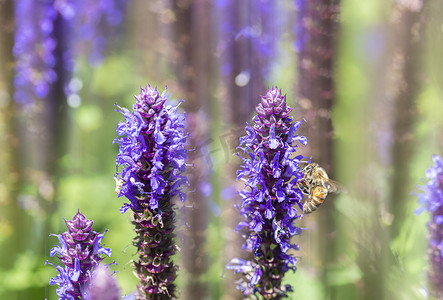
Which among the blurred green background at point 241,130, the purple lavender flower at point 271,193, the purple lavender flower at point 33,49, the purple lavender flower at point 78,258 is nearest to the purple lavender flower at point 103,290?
the purple lavender flower at point 78,258

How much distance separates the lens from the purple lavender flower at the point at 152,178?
1181 millimetres

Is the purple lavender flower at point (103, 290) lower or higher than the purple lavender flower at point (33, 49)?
lower

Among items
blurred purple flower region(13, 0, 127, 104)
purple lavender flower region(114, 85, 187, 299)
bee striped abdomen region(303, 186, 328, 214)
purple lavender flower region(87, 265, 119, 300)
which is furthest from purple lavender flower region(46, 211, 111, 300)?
blurred purple flower region(13, 0, 127, 104)

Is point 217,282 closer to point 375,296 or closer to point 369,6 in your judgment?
point 375,296

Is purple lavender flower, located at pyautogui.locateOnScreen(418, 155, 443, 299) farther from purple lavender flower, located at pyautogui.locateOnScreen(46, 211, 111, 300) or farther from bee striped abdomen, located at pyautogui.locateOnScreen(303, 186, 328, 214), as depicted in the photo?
purple lavender flower, located at pyautogui.locateOnScreen(46, 211, 111, 300)

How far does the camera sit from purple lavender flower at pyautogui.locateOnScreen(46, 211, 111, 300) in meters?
1.12

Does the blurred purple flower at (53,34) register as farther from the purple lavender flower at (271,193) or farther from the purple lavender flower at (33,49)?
the purple lavender flower at (271,193)

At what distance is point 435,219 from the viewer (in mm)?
1655

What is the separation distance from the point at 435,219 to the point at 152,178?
105 centimetres

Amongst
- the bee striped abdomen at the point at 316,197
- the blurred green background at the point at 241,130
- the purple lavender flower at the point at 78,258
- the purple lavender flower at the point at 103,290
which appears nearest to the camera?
the purple lavender flower at the point at 103,290

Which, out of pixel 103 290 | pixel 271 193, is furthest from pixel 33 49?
pixel 103 290

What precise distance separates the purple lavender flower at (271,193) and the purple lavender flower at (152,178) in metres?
0.20

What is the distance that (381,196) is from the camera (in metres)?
1.90

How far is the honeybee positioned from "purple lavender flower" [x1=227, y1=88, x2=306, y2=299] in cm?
18
